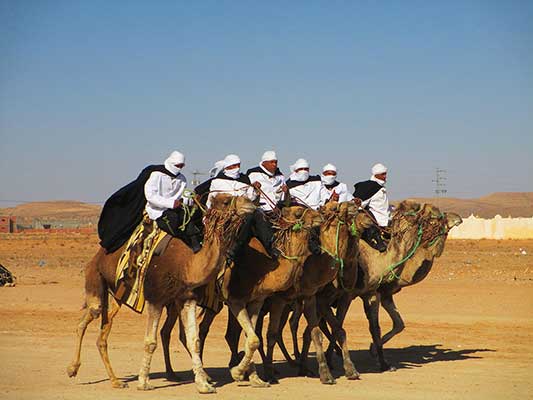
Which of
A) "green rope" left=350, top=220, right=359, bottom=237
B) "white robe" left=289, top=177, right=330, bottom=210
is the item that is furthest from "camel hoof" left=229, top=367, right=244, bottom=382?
"white robe" left=289, top=177, right=330, bottom=210

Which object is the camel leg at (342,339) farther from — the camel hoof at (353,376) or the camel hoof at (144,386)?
the camel hoof at (144,386)

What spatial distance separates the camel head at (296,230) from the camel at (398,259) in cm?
240

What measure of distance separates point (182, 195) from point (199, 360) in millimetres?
2353

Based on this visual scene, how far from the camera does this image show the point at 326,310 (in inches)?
615

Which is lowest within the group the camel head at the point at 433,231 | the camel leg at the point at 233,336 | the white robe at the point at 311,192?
the camel leg at the point at 233,336

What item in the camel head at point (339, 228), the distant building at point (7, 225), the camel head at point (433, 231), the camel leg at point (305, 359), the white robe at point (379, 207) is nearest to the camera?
the camel head at point (339, 228)

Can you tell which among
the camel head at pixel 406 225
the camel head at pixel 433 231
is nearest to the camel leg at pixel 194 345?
the camel head at pixel 406 225

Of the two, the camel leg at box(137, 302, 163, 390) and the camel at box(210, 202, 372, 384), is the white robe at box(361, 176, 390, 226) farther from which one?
the camel leg at box(137, 302, 163, 390)

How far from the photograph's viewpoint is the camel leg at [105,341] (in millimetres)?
14203

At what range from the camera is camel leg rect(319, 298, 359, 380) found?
15211 mm

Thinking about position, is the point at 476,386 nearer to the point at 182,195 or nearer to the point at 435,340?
the point at 182,195

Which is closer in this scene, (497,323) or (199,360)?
(199,360)

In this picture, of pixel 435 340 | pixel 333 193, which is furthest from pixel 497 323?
pixel 333 193

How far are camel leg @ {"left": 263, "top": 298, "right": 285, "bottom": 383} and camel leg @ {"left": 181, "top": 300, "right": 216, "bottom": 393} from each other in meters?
1.30
